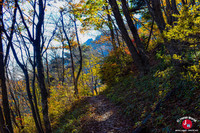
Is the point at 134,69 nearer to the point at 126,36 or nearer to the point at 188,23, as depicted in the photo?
the point at 126,36

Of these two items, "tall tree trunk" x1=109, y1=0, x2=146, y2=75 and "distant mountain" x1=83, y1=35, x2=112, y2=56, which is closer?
"tall tree trunk" x1=109, y1=0, x2=146, y2=75

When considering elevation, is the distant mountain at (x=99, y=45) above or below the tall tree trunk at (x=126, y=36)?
above

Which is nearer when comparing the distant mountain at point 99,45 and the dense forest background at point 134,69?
the dense forest background at point 134,69

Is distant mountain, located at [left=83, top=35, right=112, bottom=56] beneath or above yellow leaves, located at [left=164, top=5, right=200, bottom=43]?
above

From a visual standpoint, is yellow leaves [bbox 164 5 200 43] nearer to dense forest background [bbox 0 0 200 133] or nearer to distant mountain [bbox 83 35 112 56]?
dense forest background [bbox 0 0 200 133]

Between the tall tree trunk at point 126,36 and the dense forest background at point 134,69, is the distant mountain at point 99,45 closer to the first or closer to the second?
the dense forest background at point 134,69

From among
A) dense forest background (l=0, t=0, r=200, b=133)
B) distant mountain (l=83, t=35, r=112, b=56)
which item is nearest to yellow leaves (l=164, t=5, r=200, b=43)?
dense forest background (l=0, t=0, r=200, b=133)

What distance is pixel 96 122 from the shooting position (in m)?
5.89

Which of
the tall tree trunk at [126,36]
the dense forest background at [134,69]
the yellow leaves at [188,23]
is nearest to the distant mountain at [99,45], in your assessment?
the dense forest background at [134,69]

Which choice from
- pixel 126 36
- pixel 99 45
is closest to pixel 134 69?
pixel 126 36

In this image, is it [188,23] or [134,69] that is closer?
[188,23]

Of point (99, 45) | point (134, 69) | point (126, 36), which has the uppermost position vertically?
point (99, 45)

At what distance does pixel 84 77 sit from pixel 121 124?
53.5 feet

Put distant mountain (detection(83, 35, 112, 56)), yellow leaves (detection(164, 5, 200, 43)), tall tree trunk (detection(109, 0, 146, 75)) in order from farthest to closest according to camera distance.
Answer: distant mountain (detection(83, 35, 112, 56)) < tall tree trunk (detection(109, 0, 146, 75)) < yellow leaves (detection(164, 5, 200, 43))
